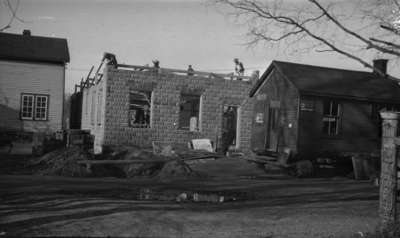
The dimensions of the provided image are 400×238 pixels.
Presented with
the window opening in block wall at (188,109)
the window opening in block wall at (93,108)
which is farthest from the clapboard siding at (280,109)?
the window opening in block wall at (93,108)

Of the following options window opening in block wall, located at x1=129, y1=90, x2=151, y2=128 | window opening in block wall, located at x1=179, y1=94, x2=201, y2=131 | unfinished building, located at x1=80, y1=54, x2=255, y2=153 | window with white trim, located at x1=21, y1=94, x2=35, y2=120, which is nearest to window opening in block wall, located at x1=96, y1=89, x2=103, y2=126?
unfinished building, located at x1=80, y1=54, x2=255, y2=153

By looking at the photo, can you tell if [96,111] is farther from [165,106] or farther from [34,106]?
[34,106]

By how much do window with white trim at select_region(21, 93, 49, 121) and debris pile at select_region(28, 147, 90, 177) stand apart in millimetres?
10762

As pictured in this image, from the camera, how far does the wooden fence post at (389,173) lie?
23.5 ft

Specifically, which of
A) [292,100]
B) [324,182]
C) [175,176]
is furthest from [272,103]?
[175,176]

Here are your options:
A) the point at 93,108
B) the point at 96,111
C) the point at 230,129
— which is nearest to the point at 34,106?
the point at 93,108

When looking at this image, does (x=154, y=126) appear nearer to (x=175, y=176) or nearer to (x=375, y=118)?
(x=175, y=176)

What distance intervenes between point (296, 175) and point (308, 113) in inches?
156

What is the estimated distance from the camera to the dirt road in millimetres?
6934

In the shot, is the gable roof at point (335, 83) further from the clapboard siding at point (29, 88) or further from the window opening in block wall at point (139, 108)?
the clapboard siding at point (29, 88)

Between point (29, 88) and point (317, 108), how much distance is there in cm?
1722

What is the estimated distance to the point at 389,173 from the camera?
729 cm

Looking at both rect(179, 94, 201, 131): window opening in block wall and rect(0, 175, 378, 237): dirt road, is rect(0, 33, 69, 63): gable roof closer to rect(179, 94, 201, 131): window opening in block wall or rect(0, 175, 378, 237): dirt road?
rect(179, 94, 201, 131): window opening in block wall

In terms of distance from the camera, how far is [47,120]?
95.5 feet
